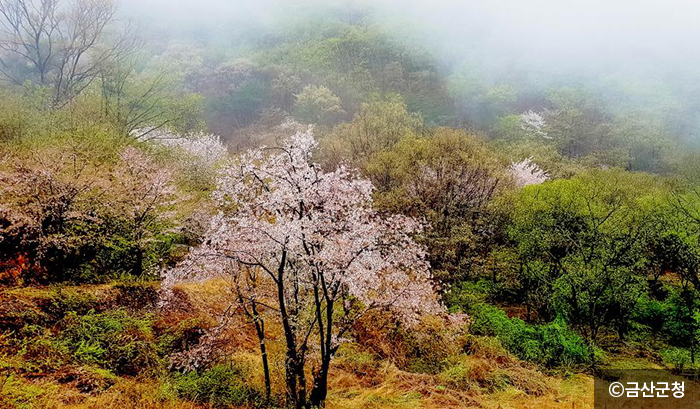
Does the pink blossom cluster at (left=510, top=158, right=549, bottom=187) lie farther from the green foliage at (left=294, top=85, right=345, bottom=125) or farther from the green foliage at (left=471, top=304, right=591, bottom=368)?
the green foliage at (left=294, top=85, right=345, bottom=125)

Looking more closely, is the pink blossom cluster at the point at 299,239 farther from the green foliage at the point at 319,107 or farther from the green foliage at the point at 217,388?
the green foliage at the point at 319,107

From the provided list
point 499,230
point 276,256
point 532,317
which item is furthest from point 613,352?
point 276,256

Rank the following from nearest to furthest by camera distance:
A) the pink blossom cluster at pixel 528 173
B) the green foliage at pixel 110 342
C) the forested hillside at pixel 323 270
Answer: the forested hillside at pixel 323 270, the green foliage at pixel 110 342, the pink blossom cluster at pixel 528 173

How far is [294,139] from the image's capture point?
940 cm

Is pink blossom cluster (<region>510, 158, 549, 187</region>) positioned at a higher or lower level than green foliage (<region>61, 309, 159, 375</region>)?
higher

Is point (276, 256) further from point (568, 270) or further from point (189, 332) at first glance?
point (568, 270)

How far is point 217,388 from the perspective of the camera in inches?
352

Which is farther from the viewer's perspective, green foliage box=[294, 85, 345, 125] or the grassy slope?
green foliage box=[294, 85, 345, 125]

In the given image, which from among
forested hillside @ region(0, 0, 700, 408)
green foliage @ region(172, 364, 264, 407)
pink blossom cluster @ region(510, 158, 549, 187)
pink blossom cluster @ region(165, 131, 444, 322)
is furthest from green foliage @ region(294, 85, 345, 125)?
green foliage @ region(172, 364, 264, 407)

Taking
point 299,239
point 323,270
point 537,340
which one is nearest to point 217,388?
point 323,270

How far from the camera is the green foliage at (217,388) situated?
860cm

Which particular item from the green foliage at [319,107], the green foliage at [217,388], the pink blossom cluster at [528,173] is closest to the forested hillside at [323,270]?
the green foliage at [217,388]

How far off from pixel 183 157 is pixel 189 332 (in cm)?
1563

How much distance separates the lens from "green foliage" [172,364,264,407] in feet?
28.2
